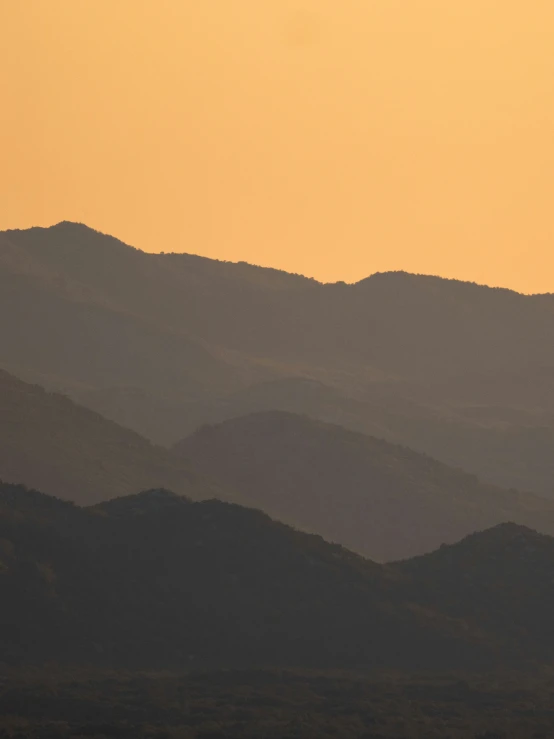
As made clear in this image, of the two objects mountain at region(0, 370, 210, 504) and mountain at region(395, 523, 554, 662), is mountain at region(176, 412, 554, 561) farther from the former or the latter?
mountain at region(395, 523, 554, 662)

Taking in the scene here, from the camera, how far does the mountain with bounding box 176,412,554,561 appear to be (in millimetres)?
124188

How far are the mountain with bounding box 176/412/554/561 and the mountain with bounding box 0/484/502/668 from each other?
45.0 meters

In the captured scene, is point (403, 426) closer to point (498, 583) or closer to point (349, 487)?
point (349, 487)

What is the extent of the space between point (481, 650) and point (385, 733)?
18.7 meters

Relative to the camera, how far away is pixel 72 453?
113 metres

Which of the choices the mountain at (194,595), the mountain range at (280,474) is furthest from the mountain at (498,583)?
the mountain range at (280,474)

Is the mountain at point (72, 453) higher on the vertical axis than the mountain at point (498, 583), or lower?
higher

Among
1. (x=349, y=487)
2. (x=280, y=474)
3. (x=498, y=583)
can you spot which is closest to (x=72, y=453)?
(x=280, y=474)

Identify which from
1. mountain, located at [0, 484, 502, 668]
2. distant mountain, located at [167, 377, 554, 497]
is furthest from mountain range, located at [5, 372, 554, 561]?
mountain, located at [0, 484, 502, 668]

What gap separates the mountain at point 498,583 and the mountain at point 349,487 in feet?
130

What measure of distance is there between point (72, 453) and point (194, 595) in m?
49.5

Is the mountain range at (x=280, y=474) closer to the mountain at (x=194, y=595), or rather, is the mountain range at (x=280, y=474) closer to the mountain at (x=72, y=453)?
the mountain at (x=72, y=453)

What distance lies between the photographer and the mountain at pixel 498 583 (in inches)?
2618

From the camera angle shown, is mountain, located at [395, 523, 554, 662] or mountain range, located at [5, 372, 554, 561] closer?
mountain, located at [395, 523, 554, 662]
